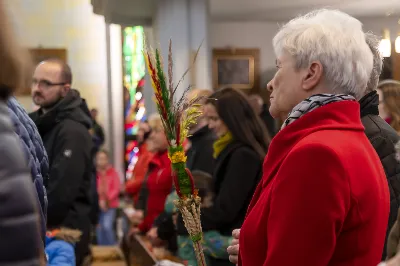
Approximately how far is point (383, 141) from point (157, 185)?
2.77 m

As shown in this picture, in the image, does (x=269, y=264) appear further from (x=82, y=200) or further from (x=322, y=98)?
(x=82, y=200)

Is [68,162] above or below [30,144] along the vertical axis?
below

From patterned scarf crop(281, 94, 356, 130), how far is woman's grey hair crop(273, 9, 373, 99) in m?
0.06

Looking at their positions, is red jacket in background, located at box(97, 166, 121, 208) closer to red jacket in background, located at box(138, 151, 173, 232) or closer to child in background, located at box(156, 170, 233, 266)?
red jacket in background, located at box(138, 151, 173, 232)

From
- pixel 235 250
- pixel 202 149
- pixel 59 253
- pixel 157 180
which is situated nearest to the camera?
pixel 235 250

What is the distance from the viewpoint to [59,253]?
305 cm

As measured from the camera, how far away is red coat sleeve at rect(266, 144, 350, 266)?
1.83m

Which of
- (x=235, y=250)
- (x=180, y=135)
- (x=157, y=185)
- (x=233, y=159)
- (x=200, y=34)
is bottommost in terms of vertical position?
(x=157, y=185)

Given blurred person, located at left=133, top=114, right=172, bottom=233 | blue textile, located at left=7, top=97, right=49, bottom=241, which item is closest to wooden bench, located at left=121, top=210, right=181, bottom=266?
blurred person, located at left=133, top=114, right=172, bottom=233

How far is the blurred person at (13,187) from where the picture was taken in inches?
48.5

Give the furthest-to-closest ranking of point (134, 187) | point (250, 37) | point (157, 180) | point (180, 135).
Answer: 1. point (250, 37)
2. point (134, 187)
3. point (157, 180)
4. point (180, 135)

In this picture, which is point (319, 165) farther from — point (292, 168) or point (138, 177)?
point (138, 177)

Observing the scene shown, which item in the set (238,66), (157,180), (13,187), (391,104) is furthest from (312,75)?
(238,66)

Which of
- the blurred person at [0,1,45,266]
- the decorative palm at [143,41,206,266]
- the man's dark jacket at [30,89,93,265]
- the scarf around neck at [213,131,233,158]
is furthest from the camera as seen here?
the man's dark jacket at [30,89,93,265]
